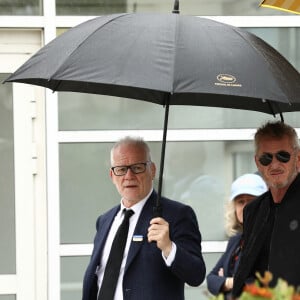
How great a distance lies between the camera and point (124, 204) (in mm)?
4914

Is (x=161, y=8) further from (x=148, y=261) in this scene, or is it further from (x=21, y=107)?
(x=148, y=261)

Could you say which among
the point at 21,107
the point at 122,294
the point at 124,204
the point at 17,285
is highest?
the point at 21,107

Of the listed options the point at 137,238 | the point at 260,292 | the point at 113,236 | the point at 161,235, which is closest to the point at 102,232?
the point at 113,236

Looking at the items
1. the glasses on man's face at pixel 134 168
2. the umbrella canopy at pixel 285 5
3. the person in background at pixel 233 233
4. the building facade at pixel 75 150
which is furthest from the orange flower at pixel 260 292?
the building facade at pixel 75 150

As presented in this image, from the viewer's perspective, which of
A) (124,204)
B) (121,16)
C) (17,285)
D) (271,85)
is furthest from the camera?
(17,285)

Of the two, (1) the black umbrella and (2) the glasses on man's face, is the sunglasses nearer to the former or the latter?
(1) the black umbrella

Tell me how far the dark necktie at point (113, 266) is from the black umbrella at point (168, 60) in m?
0.89

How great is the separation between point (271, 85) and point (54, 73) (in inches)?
38.4

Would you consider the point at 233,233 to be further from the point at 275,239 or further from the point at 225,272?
the point at 275,239

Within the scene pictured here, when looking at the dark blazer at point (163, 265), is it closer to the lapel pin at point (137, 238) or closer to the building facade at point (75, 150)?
the lapel pin at point (137, 238)

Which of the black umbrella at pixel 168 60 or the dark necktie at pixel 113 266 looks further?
the dark necktie at pixel 113 266

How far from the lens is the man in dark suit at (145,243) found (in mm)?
4578

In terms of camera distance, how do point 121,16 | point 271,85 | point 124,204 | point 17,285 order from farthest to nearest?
point 17,285
point 124,204
point 121,16
point 271,85

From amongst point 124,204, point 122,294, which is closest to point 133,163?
point 124,204
